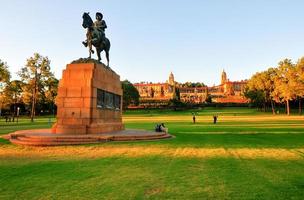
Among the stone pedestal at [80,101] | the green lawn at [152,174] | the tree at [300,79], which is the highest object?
the tree at [300,79]

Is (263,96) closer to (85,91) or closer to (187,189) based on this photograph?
(85,91)

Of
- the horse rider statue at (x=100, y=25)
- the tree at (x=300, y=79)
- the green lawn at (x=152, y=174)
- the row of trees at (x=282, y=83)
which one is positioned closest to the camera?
the green lawn at (x=152, y=174)

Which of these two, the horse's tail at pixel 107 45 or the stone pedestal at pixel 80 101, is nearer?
the stone pedestal at pixel 80 101

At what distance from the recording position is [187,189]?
7207 millimetres

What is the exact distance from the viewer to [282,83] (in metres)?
61.2

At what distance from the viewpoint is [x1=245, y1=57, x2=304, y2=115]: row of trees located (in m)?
50.8

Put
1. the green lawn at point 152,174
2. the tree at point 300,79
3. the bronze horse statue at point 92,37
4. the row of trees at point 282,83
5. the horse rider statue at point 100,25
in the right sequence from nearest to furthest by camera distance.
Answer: the green lawn at point 152,174
the bronze horse statue at point 92,37
the horse rider statue at point 100,25
the tree at point 300,79
the row of trees at point 282,83

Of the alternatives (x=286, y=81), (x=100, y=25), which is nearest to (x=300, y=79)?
(x=286, y=81)

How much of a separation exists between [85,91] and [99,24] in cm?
645

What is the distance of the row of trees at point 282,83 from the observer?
50.8 meters

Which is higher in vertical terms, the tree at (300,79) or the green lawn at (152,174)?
the tree at (300,79)

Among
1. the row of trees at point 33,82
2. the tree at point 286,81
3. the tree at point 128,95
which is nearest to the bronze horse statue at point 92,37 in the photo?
the row of trees at point 33,82

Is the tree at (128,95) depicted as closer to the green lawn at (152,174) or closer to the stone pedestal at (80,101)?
the stone pedestal at (80,101)

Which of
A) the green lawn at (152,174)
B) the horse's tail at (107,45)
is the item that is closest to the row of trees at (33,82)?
the horse's tail at (107,45)
